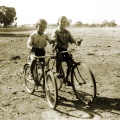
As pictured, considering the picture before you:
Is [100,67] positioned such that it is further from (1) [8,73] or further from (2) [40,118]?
(2) [40,118]

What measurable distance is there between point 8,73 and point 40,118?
482 cm

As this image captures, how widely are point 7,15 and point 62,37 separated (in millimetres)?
95221

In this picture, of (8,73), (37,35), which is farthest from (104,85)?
(8,73)

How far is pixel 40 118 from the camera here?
217 inches

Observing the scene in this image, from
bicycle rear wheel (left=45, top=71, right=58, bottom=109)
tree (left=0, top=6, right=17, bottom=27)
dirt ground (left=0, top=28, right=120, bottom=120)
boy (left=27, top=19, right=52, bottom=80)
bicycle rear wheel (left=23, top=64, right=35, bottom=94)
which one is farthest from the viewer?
tree (left=0, top=6, right=17, bottom=27)

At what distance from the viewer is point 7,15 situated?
9819cm

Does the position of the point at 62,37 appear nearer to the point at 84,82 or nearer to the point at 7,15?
the point at 84,82

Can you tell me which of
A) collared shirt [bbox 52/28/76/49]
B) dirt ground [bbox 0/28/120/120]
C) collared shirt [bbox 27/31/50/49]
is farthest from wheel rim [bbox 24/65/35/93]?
collared shirt [bbox 52/28/76/49]

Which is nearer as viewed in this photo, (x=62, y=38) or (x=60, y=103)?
(x=60, y=103)

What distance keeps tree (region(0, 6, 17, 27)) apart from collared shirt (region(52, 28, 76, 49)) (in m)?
93.1

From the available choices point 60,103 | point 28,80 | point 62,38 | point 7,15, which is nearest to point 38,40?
point 62,38

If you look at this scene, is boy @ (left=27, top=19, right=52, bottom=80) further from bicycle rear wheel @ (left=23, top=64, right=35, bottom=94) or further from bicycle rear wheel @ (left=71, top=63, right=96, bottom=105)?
bicycle rear wheel @ (left=71, top=63, right=96, bottom=105)

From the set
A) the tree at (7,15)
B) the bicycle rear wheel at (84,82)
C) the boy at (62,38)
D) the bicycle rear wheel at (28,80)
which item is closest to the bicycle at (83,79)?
the bicycle rear wheel at (84,82)

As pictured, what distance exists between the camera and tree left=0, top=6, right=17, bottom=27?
97.1 meters
